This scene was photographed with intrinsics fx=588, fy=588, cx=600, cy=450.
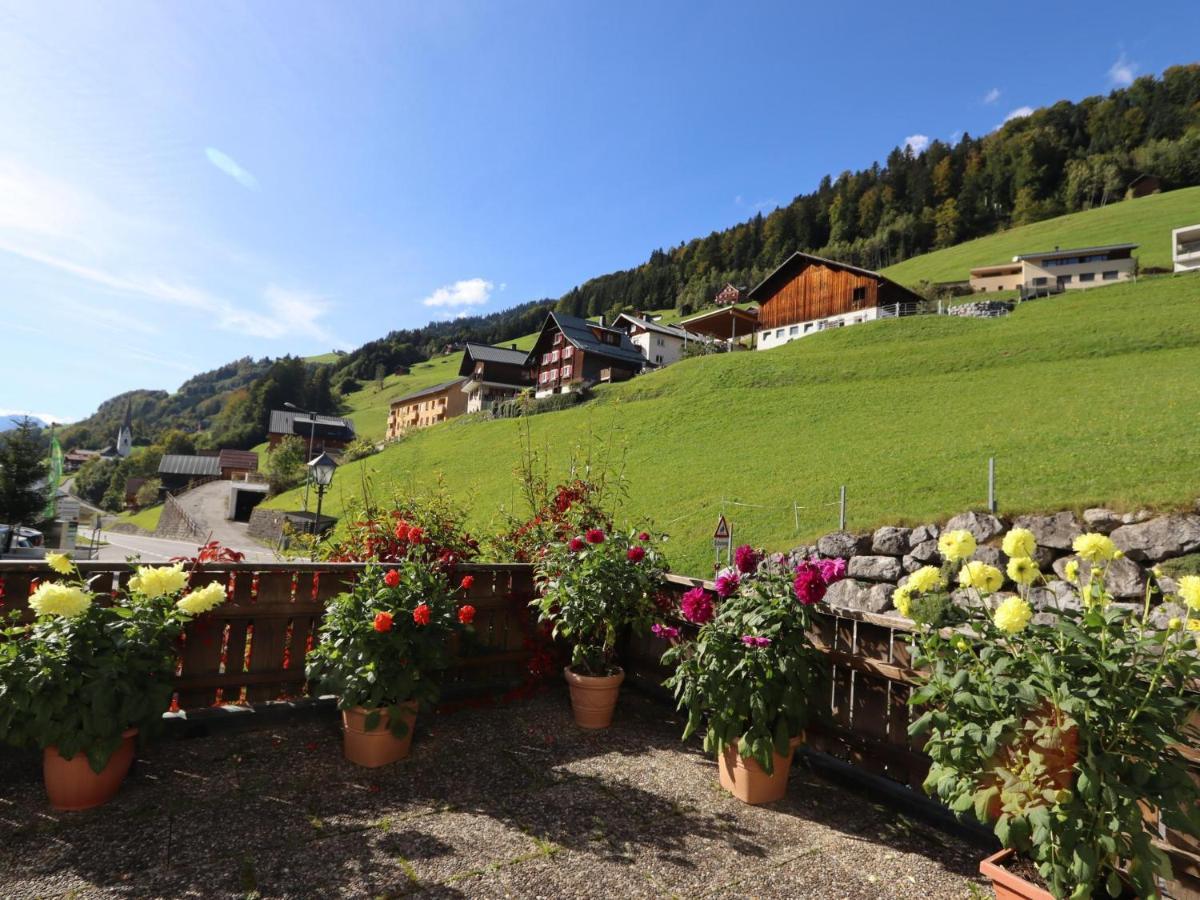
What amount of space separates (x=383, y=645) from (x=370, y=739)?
58 centimetres

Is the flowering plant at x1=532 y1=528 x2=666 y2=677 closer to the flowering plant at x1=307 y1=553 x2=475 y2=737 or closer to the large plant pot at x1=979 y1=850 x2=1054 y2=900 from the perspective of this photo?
the flowering plant at x1=307 y1=553 x2=475 y2=737

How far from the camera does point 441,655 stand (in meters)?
3.71

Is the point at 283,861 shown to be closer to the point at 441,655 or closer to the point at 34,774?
the point at 441,655

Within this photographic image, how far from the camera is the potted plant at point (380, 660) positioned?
351 centimetres

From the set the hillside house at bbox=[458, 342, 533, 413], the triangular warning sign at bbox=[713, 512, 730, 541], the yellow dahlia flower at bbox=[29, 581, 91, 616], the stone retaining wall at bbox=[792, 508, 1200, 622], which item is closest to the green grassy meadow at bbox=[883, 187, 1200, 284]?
the hillside house at bbox=[458, 342, 533, 413]

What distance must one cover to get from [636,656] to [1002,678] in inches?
134

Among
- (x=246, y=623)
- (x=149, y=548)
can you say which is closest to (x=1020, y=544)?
(x=246, y=623)

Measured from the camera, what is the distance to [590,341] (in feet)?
161

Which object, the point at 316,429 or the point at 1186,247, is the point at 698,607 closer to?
the point at 1186,247

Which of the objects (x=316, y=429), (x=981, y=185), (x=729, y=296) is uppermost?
(x=981, y=185)

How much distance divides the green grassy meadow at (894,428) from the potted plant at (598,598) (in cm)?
66

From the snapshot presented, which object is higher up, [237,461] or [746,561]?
[237,461]

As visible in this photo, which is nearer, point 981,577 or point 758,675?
point 981,577

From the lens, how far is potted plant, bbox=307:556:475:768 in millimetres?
3508
